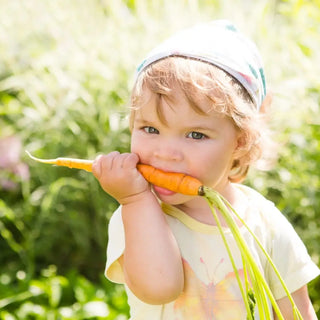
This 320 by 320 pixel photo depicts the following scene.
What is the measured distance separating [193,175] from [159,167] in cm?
11

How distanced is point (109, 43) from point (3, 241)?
4.95 ft

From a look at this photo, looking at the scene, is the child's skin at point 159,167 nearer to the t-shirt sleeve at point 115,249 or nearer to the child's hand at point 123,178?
the child's hand at point 123,178

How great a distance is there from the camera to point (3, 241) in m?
3.81

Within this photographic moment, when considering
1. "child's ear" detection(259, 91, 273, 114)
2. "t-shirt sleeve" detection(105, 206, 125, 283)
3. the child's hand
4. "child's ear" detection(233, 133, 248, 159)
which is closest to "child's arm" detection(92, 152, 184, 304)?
the child's hand

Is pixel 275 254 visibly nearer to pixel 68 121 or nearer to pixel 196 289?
pixel 196 289

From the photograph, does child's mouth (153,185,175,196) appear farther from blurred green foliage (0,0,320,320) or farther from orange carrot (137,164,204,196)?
blurred green foliage (0,0,320,320)

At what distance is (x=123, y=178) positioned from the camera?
1785mm

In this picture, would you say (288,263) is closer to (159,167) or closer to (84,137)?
(159,167)

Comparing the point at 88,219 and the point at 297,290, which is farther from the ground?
the point at 297,290

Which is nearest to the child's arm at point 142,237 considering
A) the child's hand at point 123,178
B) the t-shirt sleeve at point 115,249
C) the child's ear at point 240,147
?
the child's hand at point 123,178

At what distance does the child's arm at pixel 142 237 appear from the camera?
1.73 m

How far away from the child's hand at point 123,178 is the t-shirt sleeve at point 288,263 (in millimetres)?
476

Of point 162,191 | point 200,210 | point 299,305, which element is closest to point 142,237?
point 162,191

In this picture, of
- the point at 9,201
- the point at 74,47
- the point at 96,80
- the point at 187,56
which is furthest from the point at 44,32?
the point at 187,56
